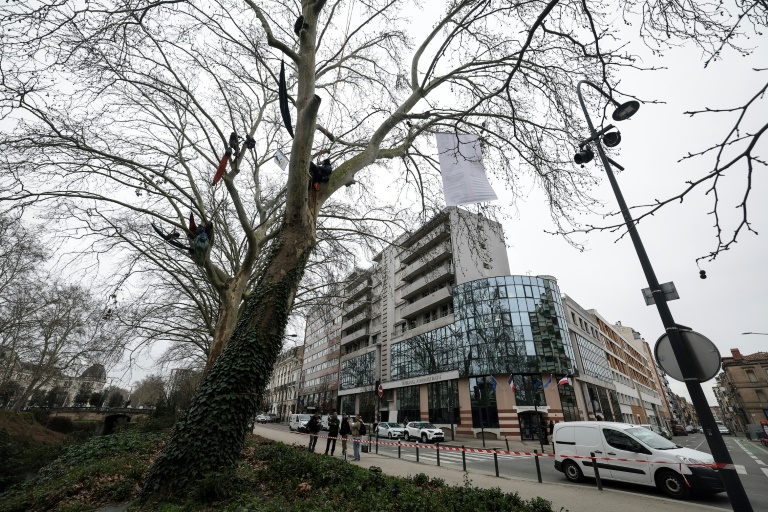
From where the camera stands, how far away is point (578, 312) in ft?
130

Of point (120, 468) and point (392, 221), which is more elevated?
point (392, 221)

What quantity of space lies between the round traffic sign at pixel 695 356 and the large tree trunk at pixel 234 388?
575cm

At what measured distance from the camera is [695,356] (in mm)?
4359

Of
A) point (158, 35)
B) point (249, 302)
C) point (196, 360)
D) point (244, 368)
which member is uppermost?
point (158, 35)

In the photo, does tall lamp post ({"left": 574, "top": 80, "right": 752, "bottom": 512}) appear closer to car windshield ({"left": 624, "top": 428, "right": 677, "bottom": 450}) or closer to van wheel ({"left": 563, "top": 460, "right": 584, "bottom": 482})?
car windshield ({"left": 624, "top": 428, "right": 677, "bottom": 450})

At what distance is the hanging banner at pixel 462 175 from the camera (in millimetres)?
6719

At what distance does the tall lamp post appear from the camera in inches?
145

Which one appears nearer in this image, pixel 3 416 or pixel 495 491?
pixel 495 491

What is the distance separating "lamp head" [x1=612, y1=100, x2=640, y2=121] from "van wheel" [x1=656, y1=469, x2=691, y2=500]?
771 cm

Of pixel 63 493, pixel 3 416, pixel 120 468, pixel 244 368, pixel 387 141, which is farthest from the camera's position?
pixel 3 416

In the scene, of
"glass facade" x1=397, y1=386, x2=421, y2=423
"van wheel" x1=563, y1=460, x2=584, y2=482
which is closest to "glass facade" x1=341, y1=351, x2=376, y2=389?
"glass facade" x1=397, y1=386, x2=421, y2=423

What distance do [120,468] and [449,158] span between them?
9.61 metres

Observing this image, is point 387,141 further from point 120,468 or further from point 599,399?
point 599,399

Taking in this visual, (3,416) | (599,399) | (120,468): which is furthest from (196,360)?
(599,399)
